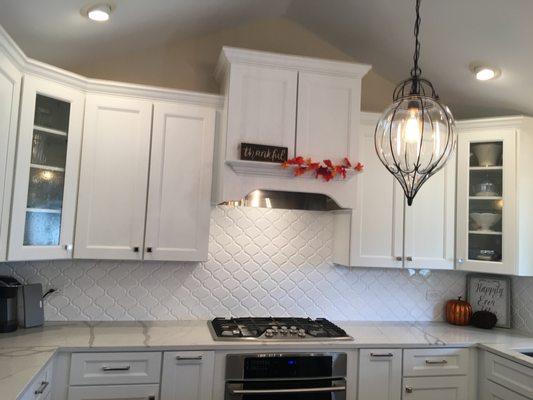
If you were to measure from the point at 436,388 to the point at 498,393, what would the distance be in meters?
0.34

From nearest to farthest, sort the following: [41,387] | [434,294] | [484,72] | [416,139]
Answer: [416,139] < [41,387] < [484,72] < [434,294]

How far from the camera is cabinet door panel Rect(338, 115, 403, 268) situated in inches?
119

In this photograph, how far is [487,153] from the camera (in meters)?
3.08

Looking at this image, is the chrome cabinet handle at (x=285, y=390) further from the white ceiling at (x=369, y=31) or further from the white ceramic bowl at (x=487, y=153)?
the white ceiling at (x=369, y=31)

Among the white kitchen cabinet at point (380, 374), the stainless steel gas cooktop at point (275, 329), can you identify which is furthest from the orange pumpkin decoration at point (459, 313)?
the stainless steel gas cooktop at point (275, 329)

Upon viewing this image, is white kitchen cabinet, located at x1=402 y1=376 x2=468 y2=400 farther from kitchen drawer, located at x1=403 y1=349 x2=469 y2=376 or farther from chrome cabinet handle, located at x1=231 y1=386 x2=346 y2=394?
chrome cabinet handle, located at x1=231 y1=386 x2=346 y2=394

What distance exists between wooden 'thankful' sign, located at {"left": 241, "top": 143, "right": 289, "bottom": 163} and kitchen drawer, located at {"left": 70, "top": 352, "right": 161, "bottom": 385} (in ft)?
4.02

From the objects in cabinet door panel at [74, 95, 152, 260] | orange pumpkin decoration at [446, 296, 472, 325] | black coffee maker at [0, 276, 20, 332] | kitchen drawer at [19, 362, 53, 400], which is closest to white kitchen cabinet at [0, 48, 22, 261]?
black coffee maker at [0, 276, 20, 332]

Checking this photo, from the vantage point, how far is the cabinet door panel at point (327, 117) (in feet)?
9.22

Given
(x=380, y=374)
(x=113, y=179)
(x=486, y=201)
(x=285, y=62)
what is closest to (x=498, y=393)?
(x=380, y=374)

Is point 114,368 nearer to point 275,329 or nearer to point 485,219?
point 275,329

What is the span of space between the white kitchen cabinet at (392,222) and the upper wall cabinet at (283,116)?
0.23 metres

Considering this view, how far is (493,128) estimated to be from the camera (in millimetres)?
3047

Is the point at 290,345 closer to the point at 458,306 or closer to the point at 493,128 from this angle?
the point at 458,306
